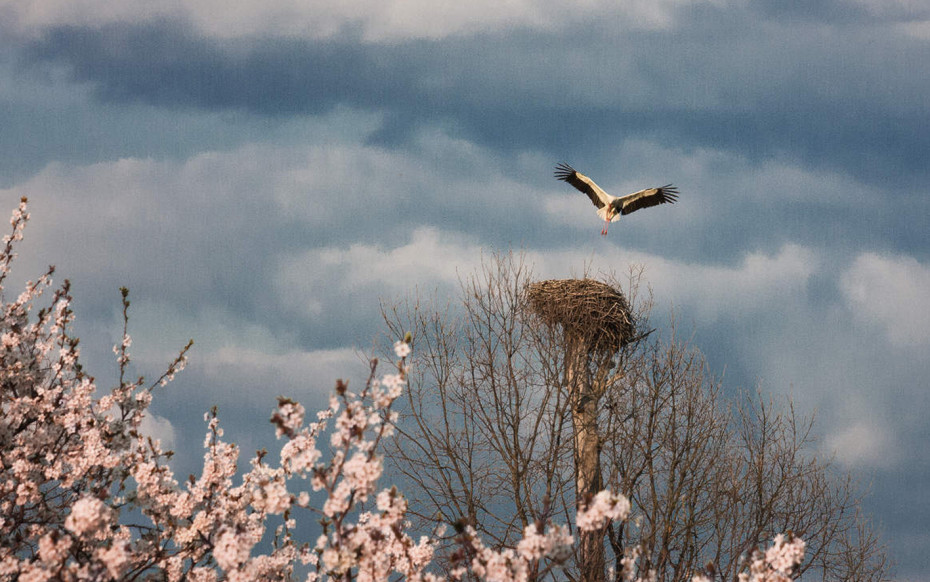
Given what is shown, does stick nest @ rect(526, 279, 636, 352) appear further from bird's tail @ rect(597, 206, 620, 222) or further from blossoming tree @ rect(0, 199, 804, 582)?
blossoming tree @ rect(0, 199, 804, 582)

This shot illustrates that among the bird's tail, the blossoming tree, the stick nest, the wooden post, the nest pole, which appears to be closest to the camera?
the blossoming tree

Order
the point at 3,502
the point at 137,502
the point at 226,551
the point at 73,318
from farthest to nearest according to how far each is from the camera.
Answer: the point at 73,318
the point at 3,502
the point at 137,502
the point at 226,551

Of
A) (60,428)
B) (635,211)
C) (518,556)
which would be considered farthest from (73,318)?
(635,211)

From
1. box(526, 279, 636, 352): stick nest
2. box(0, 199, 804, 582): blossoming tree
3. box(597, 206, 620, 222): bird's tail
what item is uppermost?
box(597, 206, 620, 222): bird's tail

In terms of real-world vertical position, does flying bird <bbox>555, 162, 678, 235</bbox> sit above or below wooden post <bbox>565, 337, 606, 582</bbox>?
above

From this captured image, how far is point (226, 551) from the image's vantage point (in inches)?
131

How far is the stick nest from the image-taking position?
1271 centimetres

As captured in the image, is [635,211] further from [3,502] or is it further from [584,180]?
[3,502]

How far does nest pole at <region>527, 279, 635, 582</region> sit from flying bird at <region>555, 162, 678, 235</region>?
184cm

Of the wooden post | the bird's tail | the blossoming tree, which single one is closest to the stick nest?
the wooden post

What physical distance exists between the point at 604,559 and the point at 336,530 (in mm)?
8695

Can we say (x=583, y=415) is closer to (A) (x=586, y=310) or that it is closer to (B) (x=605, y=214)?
(A) (x=586, y=310)

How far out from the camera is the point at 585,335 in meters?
12.8

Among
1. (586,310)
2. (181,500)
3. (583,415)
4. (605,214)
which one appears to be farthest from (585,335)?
(181,500)
